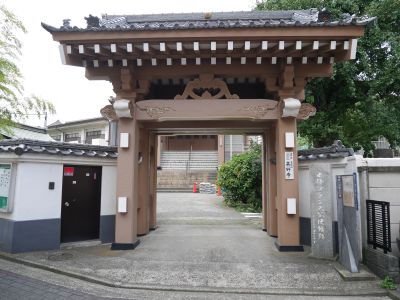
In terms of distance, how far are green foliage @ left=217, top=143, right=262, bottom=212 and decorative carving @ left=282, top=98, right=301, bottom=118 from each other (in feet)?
27.4

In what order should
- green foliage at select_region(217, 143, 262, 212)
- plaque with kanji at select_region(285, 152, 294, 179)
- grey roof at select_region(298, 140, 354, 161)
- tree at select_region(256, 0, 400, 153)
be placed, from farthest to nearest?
green foliage at select_region(217, 143, 262, 212)
tree at select_region(256, 0, 400, 153)
plaque with kanji at select_region(285, 152, 294, 179)
grey roof at select_region(298, 140, 354, 161)

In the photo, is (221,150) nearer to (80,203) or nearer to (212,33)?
(80,203)

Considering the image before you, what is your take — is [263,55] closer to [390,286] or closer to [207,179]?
[390,286]

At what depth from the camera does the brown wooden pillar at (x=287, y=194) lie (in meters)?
6.55

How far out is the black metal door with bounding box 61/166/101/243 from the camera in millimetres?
7042

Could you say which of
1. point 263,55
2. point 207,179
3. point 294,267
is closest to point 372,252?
point 294,267

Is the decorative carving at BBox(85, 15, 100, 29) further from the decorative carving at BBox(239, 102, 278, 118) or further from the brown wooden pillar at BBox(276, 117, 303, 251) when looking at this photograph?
the brown wooden pillar at BBox(276, 117, 303, 251)

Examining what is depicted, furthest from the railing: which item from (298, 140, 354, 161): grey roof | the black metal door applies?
the black metal door

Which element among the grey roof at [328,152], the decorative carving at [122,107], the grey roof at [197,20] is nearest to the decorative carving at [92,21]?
the grey roof at [197,20]

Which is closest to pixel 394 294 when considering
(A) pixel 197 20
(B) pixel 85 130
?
(A) pixel 197 20

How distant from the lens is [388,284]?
470 centimetres

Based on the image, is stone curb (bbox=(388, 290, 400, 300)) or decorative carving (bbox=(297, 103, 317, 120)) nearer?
stone curb (bbox=(388, 290, 400, 300))

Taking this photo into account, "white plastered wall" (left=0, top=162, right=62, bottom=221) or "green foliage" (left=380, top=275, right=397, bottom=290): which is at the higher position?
"white plastered wall" (left=0, top=162, right=62, bottom=221)

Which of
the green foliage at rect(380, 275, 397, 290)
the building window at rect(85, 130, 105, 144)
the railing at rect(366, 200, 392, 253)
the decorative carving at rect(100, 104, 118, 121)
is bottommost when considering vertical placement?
the green foliage at rect(380, 275, 397, 290)
